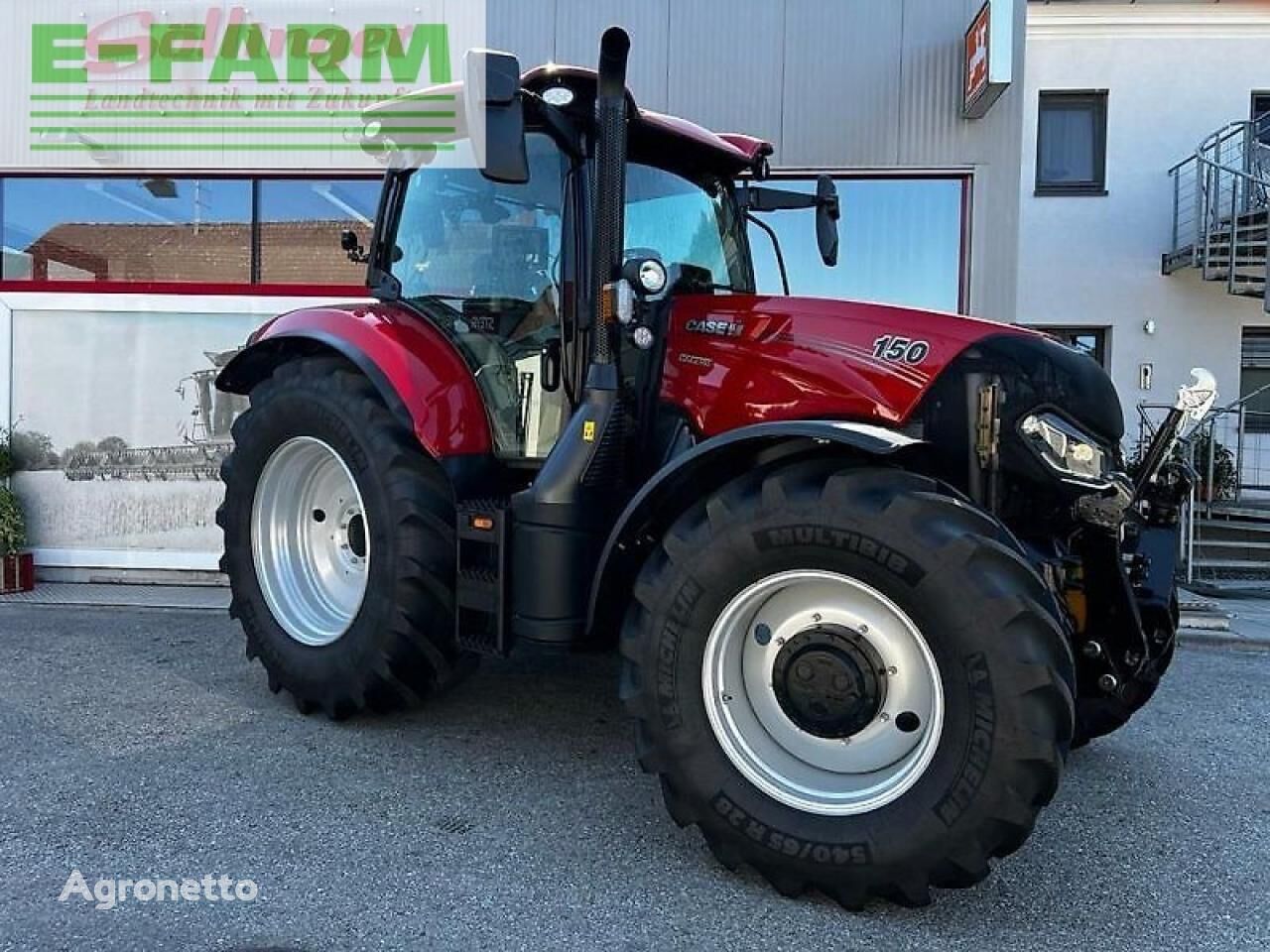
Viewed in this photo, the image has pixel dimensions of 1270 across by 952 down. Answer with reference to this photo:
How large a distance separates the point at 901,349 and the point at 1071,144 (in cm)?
1084

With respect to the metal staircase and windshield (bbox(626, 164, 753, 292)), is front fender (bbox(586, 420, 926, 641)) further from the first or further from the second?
the metal staircase

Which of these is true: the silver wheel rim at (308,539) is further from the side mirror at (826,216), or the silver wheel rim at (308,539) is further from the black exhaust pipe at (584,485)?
the side mirror at (826,216)

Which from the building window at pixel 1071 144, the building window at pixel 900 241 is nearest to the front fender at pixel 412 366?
the building window at pixel 900 241

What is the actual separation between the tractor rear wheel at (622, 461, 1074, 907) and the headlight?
1.70 feet

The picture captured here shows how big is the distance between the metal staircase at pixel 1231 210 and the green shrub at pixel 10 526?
1135cm

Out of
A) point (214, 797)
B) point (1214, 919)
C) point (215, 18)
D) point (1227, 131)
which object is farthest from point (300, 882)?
point (1227, 131)

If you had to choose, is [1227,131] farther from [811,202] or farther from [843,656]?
[843,656]

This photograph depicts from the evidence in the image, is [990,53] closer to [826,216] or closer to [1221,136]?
[826,216]

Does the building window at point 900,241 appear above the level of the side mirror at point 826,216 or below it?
above

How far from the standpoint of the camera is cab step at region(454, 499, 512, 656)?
126 inches

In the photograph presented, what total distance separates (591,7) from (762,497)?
237 inches

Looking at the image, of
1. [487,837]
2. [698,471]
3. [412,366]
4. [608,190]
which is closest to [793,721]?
[698,471]

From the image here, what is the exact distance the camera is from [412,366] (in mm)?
3551

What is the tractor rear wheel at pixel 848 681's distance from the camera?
7.50 feet
